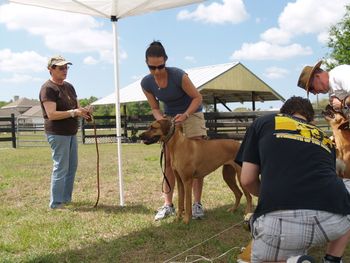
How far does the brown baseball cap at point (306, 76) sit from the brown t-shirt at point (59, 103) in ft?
11.1

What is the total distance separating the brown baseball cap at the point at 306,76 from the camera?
11.8 ft

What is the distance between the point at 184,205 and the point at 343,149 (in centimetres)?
215

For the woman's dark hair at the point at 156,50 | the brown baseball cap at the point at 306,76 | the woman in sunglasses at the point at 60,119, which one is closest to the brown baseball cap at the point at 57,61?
the woman in sunglasses at the point at 60,119

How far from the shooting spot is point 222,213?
5438 millimetres

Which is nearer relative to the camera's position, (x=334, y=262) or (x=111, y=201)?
(x=334, y=262)

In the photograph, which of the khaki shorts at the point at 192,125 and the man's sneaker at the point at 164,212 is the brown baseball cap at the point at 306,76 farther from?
the man's sneaker at the point at 164,212

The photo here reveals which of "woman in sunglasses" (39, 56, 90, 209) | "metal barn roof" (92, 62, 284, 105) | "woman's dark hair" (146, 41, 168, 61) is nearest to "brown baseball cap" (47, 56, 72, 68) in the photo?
"woman in sunglasses" (39, 56, 90, 209)

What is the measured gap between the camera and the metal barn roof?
22.8 metres

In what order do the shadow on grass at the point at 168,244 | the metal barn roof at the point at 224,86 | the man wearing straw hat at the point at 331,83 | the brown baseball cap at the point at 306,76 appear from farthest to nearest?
the metal barn roof at the point at 224,86, the shadow on grass at the point at 168,244, the brown baseball cap at the point at 306,76, the man wearing straw hat at the point at 331,83

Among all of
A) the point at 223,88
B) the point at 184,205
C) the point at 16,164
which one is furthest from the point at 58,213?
the point at 223,88

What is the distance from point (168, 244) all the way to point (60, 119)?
251cm

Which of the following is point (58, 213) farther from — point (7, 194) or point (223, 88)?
point (223, 88)

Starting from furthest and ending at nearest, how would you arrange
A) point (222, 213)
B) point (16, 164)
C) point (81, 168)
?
point (16, 164), point (81, 168), point (222, 213)

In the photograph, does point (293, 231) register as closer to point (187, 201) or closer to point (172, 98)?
point (187, 201)
